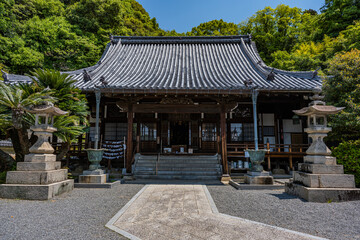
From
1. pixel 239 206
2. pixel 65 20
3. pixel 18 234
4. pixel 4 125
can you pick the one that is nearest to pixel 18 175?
pixel 4 125

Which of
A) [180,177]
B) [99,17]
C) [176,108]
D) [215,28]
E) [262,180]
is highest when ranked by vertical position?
[215,28]

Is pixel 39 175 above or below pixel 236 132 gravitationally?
below

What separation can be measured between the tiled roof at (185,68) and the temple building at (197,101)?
5cm

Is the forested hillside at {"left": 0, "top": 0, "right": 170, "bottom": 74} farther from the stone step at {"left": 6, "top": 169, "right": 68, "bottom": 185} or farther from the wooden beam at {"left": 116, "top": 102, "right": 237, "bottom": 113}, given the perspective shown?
the stone step at {"left": 6, "top": 169, "right": 68, "bottom": 185}

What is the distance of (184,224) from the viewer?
3.70 meters

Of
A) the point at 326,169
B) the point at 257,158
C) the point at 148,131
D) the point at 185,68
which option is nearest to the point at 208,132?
the point at 148,131

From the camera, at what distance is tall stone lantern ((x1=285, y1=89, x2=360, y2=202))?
5.27m

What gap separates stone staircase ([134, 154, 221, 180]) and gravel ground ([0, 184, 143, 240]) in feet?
12.5

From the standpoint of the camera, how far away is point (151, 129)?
13.7 m

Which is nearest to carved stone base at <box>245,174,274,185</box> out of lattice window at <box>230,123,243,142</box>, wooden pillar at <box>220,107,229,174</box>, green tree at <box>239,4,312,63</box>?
wooden pillar at <box>220,107,229,174</box>

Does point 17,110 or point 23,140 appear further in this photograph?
point 23,140

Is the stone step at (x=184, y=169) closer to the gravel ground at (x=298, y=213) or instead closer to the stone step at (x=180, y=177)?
the stone step at (x=180, y=177)

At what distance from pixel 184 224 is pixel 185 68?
11434mm

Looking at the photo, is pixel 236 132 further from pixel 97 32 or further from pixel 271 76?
pixel 97 32
